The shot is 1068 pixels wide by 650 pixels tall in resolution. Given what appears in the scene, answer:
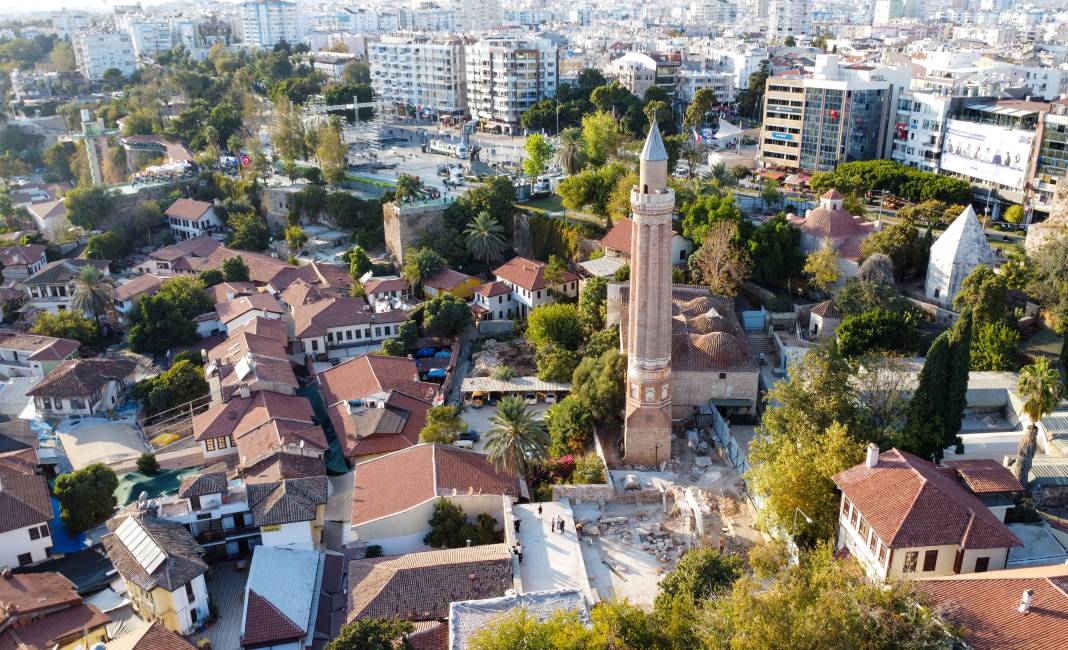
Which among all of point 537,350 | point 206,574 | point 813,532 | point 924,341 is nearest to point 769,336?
point 924,341

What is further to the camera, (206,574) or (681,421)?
(681,421)

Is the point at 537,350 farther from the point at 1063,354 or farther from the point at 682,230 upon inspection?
the point at 1063,354

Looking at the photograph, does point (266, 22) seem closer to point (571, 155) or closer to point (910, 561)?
point (571, 155)

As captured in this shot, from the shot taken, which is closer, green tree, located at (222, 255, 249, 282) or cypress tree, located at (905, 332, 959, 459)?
cypress tree, located at (905, 332, 959, 459)

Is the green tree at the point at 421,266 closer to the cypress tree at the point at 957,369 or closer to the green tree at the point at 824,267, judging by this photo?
the green tree at the point at 824,267

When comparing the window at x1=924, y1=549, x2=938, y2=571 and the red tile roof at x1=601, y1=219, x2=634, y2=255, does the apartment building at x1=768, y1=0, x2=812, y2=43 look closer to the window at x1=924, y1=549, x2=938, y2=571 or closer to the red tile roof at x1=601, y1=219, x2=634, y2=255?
the red tile roof at x1=601, y1=219, x2=634, y2=255

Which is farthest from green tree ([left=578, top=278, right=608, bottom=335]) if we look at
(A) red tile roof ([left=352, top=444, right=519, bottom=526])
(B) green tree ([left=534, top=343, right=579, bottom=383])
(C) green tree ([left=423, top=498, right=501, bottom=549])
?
(C) green tree ([left=423, top=498, right=501, bottom=549])
